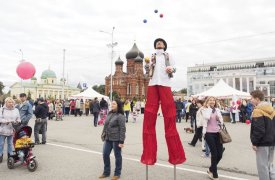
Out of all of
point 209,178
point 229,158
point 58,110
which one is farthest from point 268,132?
point 58,110

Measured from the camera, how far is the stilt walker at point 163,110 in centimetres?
508

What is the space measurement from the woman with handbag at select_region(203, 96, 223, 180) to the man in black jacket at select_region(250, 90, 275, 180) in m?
1.17

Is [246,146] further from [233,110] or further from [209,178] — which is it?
[233,110]

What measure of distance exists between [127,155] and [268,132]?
4534mm

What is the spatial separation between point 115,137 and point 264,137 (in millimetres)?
→ 2852

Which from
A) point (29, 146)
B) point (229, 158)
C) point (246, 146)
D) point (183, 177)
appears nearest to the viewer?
point (183, 177)

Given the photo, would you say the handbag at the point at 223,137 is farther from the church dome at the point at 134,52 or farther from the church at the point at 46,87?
the church at the point at 46,87

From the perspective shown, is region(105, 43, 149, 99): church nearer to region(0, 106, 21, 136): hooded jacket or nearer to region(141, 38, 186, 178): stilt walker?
region(0, 106, 21, 136): hooded jacket

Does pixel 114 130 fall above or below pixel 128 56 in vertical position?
below

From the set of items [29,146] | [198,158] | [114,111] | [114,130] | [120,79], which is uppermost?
[120,79]

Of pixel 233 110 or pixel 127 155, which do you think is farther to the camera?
pixel 233 110

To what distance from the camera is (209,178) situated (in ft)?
18.5

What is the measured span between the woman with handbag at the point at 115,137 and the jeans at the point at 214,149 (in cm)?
192

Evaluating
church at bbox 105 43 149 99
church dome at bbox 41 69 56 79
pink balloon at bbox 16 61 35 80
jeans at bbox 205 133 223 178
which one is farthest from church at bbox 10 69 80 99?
jeans at bbox 205 133 223 178
